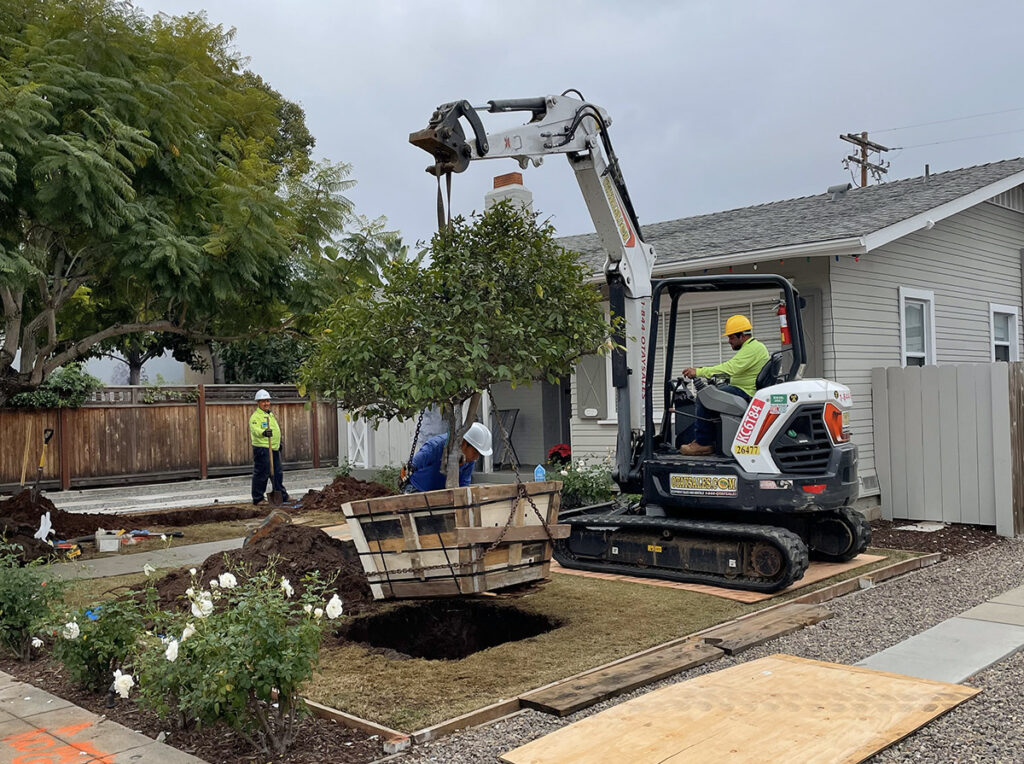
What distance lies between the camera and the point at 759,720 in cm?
436

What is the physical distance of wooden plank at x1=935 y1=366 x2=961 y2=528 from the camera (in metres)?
10.7

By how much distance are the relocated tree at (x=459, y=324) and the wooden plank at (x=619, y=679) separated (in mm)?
1930

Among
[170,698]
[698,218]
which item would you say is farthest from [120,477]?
[170,698]

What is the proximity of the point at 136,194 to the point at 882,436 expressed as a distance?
359 inches

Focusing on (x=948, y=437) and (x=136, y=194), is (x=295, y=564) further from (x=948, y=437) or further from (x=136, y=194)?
(x=948, y=437)

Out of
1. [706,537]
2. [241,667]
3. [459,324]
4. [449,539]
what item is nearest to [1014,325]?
[706,537]

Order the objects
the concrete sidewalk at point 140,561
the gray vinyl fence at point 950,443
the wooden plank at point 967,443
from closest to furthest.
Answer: the concrete sidewalk at point 140,561, the gray vinyl fence at point 950,443, the wooden plank at point 967,443

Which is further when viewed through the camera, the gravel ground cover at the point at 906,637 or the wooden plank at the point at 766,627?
the wooden plank at the point at 766,627

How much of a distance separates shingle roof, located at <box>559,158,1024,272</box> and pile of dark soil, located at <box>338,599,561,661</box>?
233 inches

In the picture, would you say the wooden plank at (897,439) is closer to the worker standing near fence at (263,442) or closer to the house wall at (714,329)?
the house wall at (714,329)

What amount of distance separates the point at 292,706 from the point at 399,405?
2388 mm

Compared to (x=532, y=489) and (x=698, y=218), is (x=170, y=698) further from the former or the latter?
(x=698, y=218)

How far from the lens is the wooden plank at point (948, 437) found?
10.7 m

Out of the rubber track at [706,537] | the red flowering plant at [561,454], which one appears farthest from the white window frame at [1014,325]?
the rubber track at [706,537]
